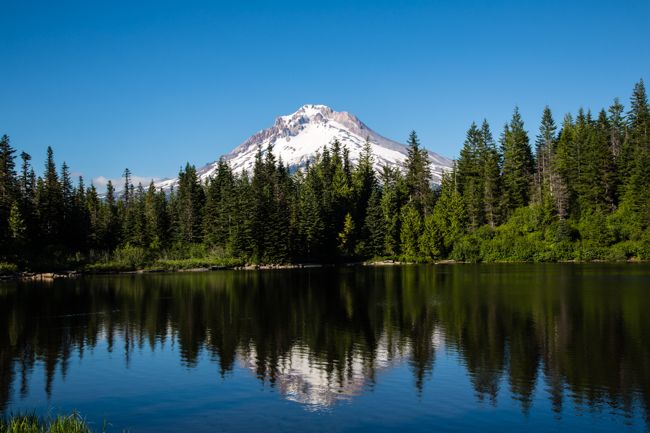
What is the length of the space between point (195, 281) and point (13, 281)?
92.8 ft

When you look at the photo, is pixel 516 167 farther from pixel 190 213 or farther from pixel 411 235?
pixel 190 213

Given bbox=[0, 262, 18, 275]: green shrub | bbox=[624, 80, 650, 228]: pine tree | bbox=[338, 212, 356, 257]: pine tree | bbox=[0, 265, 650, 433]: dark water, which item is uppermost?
bbox=[624, 80, 650, 228]: pine tree

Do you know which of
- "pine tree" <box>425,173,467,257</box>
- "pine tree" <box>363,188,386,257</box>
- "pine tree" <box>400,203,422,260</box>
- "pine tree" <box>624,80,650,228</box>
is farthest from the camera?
"pine tree" <box>363,188,386,257</box>

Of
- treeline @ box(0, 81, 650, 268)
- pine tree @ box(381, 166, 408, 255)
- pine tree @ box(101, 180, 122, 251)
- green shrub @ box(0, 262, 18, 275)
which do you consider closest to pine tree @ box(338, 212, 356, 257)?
treeline @ box(0, 81, 650, 268)

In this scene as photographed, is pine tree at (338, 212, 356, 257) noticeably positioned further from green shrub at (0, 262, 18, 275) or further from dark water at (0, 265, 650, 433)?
dark water at (0, 265, 650, 433)

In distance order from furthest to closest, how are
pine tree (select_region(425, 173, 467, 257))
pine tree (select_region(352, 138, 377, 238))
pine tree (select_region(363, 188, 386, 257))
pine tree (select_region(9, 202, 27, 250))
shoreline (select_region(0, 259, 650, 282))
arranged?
pine tree (select_region(352, 138, 377, 238))
pine tree (select_region(363, 188, 386, 257))
pine tree (select_region(425, 173, 467, 257))
pine tree (select_region(9, 202, 27, 250))
shoreline (select_region(0, 259, 650, 282))

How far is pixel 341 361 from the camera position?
29969mm

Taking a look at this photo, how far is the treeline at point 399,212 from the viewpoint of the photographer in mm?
105688

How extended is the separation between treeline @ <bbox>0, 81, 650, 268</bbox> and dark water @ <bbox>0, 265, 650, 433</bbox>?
52812 millimetres

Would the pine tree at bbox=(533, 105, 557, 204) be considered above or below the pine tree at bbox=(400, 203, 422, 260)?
above

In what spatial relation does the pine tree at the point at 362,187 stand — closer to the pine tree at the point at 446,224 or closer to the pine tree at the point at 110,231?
the pine tree at the point at 446,224

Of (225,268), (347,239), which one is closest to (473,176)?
(347,239)

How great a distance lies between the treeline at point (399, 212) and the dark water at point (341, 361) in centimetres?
5281

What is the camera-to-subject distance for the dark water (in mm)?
21281
